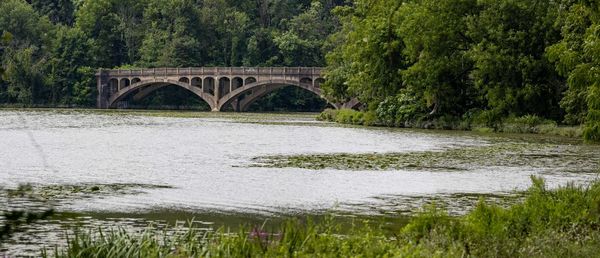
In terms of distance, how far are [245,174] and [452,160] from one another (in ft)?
30.0

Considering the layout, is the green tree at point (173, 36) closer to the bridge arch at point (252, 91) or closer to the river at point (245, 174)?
the bridge arch at point (252, 91)

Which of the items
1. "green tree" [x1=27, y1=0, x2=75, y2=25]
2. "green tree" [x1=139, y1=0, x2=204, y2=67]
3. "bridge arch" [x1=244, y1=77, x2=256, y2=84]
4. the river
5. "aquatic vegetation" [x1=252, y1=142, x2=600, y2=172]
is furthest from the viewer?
"green tree" [x1=27, y1=0, x2=75, y2=25]

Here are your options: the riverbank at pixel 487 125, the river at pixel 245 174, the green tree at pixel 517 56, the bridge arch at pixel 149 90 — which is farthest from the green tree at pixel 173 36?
the river at pixel 245 174

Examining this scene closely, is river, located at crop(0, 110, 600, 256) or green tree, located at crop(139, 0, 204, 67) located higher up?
green tree, located at crop(139, 0, 204, 67)

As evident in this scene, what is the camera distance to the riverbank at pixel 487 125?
173ft

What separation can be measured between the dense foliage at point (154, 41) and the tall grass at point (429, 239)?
3800 inches

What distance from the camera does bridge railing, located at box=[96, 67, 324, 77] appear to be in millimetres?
97438

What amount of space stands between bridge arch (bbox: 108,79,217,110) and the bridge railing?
856mm

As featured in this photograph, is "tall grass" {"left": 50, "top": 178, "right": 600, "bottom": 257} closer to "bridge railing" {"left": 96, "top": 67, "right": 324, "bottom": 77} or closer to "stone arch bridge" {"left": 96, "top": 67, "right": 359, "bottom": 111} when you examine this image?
"bridge railing" {"left": 96, "top": 67, "right": 324, "bottom": 77}

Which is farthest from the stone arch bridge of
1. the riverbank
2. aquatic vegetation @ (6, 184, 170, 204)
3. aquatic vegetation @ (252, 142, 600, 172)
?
aquatic vegetation @ (6, 184, 170, 204)

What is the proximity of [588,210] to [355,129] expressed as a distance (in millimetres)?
42825

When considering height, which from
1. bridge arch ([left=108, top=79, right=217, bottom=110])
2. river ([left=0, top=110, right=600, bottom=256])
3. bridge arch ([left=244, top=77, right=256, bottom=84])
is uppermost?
bridge arch ([left=244, top=77, right=256, bottom=84])

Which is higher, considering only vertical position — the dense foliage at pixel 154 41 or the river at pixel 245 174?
the dense foliage at pixel 154 41

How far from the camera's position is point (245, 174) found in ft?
94.0
